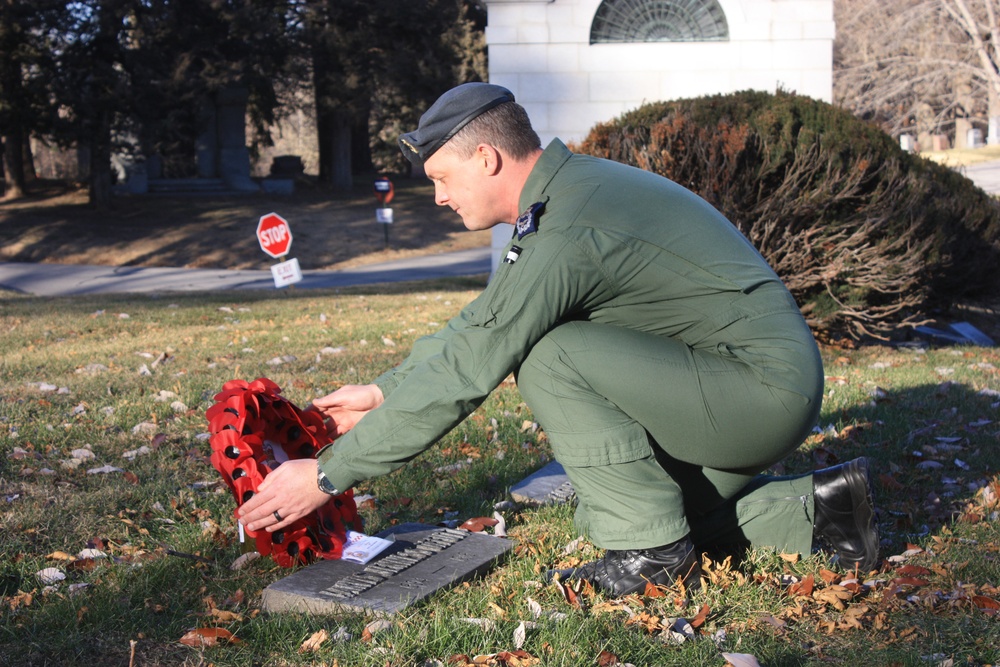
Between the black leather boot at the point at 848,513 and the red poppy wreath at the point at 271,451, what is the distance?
1525mm

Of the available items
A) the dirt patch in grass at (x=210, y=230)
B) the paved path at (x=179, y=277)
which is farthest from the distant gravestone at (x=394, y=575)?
the dirt patch in grass at (x=210, y=230)

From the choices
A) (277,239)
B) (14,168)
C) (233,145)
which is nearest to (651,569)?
(277,239)

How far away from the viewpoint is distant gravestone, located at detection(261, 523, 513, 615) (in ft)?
9.25

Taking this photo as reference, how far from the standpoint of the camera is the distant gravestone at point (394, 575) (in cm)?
282

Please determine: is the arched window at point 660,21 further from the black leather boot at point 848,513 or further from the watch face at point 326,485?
the watch face at point 326,485

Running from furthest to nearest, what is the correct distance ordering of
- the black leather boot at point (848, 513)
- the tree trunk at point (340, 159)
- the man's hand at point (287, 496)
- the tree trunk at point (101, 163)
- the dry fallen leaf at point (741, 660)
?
1. the tree trunk at point (340, 159)
2. the tree trunk at point (101, 163)
3. the black leather boot at point (848, 513)
4. the man's hand at point (287, 496)
5. the dry fallen leaf at point (741, 660)

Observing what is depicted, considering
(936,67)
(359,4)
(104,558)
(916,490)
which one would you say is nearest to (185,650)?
(104,558)

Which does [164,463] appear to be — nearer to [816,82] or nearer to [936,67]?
[816,82]

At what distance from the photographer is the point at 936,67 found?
3244 cm

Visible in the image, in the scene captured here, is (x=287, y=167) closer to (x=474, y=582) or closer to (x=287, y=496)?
(x=474, y=582)

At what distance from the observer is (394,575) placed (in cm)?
303

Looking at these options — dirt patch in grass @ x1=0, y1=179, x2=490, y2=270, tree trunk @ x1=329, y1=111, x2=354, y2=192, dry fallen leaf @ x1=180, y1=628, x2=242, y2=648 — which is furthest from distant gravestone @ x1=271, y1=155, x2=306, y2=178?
dry fallen leaf @ x1=180, y1=628, x2=242, y2=648

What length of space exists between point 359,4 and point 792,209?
84.7 ft

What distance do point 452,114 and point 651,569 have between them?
1420 millimetres
